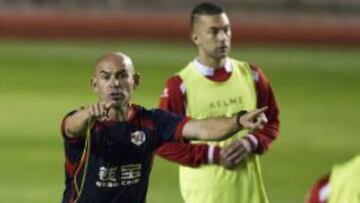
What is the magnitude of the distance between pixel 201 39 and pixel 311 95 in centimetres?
838

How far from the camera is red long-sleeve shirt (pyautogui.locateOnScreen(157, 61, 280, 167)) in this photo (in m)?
5.27

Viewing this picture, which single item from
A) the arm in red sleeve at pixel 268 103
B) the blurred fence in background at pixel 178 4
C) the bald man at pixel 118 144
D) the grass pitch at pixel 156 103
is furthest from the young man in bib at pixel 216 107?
the blurred fence in background at pixel 178 4

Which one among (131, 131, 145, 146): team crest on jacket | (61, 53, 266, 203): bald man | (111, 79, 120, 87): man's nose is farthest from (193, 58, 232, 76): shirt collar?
(111, 79, 120, 87): man's nose

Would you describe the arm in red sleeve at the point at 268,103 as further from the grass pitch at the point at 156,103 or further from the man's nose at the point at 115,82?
the grass pitch at the point at 156,103

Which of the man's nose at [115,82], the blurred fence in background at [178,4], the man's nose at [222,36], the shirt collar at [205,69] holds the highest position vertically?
the man's nose at [222,36]

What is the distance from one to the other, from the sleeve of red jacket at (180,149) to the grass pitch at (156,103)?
3077 millimetres

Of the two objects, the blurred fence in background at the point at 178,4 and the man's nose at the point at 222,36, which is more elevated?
the man's nose at the point at 222,36

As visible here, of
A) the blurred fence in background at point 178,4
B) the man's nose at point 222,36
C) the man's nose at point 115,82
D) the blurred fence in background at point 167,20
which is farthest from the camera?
the blurred fence in background at point 178,4

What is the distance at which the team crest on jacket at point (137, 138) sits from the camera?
15.6 feet

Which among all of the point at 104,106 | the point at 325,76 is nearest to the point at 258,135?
the point at 104,106

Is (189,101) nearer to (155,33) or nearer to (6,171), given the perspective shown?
(6,171)

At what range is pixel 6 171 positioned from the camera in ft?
31.6

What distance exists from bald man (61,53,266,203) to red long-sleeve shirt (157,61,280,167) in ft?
1.34

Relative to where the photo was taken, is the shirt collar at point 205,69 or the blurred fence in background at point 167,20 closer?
the shirt collar at point 205,69
